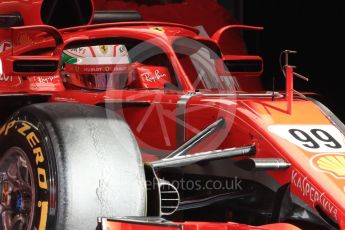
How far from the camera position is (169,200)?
12.6 ft

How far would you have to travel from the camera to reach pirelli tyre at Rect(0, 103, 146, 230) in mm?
3617

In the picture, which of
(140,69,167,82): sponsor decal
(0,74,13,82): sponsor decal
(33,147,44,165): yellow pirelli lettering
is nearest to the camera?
(33,147,44,165): yellow pirelli lettering

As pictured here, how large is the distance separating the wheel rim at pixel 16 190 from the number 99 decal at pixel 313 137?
120 centimetres

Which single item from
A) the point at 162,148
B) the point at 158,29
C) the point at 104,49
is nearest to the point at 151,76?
the point at 158,29

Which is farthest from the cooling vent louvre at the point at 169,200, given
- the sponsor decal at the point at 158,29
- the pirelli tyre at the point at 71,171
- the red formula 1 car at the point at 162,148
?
the sponsor decal at the point at 158,29

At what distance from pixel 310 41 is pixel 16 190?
5816 millimetres

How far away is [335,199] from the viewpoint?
3668 mm

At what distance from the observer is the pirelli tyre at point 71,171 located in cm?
362

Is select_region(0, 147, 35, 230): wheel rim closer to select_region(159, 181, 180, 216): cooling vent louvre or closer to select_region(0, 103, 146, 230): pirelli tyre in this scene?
select_region(0, 103, 146, 230): pirelli tyre

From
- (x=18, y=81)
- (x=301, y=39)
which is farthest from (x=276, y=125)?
(x=301, y=39)

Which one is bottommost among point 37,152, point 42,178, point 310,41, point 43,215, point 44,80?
point 43,215

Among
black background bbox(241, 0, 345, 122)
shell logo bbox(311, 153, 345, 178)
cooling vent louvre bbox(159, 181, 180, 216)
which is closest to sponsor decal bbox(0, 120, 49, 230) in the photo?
cooling vent louvre bbox(159, 181, 180, 216)

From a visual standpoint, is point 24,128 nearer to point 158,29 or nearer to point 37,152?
point 37,152

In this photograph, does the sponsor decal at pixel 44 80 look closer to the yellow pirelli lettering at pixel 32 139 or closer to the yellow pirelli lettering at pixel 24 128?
the yellow pirelli lettering at pixel 24 128
